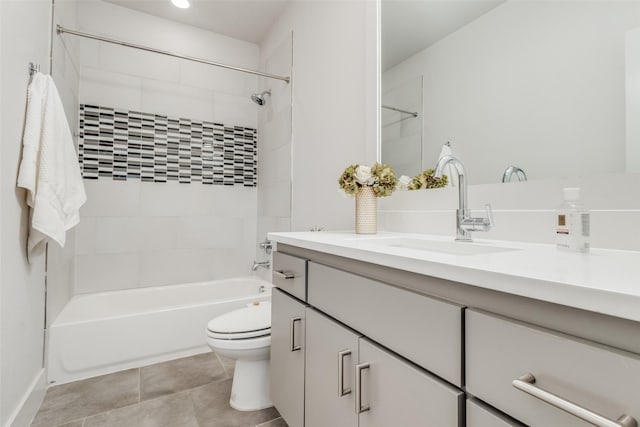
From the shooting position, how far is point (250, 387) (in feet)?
5.16

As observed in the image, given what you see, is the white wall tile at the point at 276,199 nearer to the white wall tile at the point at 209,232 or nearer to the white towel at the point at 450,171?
the white wall tile at the point at 209,232

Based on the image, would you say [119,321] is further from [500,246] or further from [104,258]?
[500,246]

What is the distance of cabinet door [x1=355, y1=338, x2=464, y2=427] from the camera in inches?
23.7

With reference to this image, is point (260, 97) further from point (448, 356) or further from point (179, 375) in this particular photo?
point (448, 356)

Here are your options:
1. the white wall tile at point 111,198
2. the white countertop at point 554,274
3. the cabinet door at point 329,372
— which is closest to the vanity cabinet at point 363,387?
the cabinet door at point 329,372

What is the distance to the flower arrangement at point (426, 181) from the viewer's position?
1.31 meters

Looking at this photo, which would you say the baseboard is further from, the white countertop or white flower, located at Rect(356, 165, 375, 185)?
white flower, located at Rect(356, 165, 375, 185)

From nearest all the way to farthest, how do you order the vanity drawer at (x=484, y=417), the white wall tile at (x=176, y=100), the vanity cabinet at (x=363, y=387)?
the vanity drawer at (x=484, y=417) → the vanity cabinet at (x=363, y=387) → the white wall tile at (x=176, y=100)

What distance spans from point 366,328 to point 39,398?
1815 mm

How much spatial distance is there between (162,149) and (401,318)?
103 inches

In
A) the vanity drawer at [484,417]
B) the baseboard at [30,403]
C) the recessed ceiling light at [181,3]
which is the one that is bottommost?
the baseboard at [30,403]

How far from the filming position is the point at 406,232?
1422mm

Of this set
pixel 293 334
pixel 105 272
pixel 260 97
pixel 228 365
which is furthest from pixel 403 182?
pixel 105 272

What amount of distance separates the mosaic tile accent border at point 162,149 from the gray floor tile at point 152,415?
171cm
